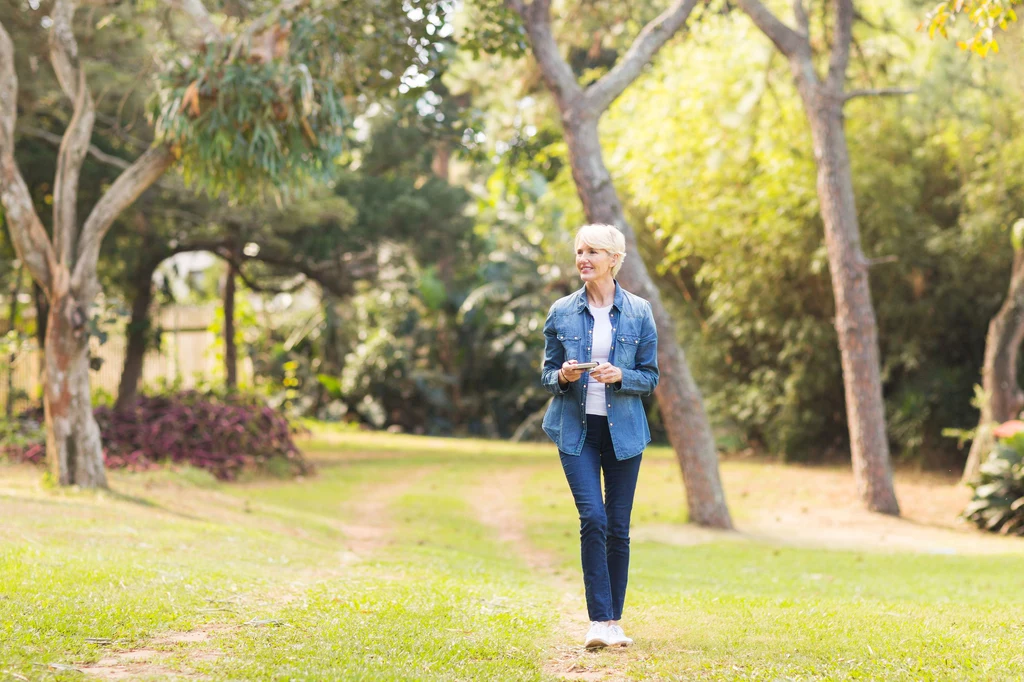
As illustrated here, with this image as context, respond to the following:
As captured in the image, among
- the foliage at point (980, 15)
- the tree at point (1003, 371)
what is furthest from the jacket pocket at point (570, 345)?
the tree at point (1003, 371)

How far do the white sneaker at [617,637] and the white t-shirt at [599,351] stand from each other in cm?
97

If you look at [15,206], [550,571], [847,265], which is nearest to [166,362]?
[15,206]

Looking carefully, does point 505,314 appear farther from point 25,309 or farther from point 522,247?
point 25,309

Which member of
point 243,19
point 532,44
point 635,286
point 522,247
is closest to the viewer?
point 635,286

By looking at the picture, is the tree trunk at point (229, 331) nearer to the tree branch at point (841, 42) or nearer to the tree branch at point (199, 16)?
the tree branch at point (199, 16)

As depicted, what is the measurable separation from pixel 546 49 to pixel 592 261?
738 cm

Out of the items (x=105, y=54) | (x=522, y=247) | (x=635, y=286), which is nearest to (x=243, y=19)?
(x=105, y=54)

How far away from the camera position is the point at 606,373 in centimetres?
454

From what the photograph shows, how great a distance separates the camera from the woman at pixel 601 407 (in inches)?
184

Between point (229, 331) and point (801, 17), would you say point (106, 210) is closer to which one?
point (229, 331)

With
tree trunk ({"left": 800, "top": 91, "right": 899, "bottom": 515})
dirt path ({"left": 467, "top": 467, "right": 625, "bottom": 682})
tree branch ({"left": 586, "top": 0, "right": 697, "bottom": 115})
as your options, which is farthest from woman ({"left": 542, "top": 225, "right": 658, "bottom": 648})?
tree trunk ({"left": 800, "top": 91, "right": 899, "bottom": 515})

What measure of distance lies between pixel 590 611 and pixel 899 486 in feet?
40.5

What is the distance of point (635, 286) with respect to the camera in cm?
1078

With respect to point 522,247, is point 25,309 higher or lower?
lower
